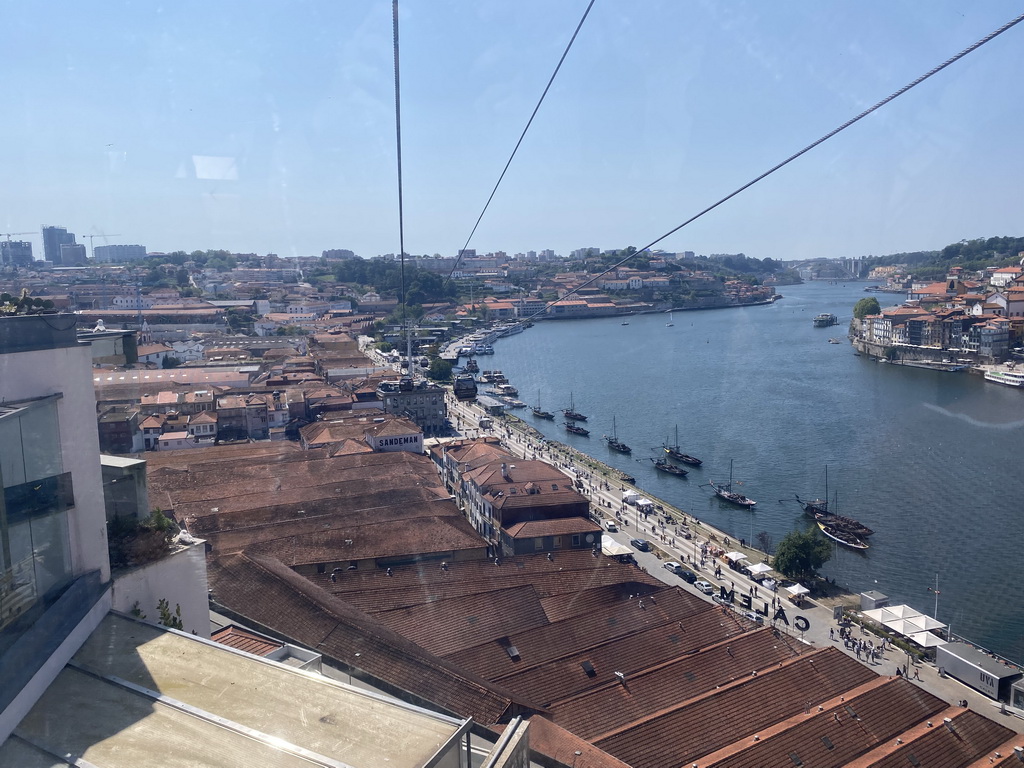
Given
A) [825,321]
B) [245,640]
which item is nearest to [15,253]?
[245,640]

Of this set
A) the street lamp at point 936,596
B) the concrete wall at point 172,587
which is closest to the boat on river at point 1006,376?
the street lamp at point 936,596

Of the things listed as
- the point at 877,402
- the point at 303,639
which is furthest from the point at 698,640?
the point at 877,402

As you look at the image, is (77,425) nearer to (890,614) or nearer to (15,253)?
(15,253)

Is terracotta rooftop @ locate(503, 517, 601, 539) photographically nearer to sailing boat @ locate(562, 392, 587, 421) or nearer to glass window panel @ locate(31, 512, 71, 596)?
glass window panel @ locate(31, 512, 71, 596)

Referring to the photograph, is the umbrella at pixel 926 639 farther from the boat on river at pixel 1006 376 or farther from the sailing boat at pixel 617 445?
the boat on river at pixel 1006 376

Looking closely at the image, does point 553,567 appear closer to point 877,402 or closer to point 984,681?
point 984,681
